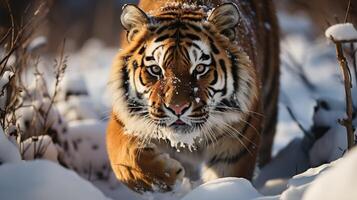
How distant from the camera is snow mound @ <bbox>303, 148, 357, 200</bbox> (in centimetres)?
131

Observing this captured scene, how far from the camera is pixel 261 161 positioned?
4.35 metres

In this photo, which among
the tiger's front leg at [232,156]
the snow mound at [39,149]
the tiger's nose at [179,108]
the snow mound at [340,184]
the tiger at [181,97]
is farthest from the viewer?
the snow mound at [39,149]

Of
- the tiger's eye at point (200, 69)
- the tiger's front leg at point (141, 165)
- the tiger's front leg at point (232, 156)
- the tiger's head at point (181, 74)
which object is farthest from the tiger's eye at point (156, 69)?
the tiger's front leg at point (232, 156)

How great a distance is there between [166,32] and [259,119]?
0.74 meters

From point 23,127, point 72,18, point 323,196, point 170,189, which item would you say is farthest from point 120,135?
point 72,18

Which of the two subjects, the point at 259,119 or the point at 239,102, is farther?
the point at 259,119

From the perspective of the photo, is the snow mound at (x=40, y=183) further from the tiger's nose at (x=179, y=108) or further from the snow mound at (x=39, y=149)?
the snow mound at (x=39, y=149)

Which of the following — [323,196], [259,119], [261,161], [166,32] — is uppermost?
[166,32]

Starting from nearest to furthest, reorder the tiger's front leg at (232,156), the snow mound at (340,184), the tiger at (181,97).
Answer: the snow mound at (340,184), the tiger at (181,97), the tiger's front leg at (232,156)

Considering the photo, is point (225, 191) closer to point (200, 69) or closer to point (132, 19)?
point (200, 69)

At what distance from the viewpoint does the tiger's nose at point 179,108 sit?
8.77ft

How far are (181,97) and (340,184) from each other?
4.58ft

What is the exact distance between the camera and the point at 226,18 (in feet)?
9.95

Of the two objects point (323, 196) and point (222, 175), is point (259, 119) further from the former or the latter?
point (323, 196)
